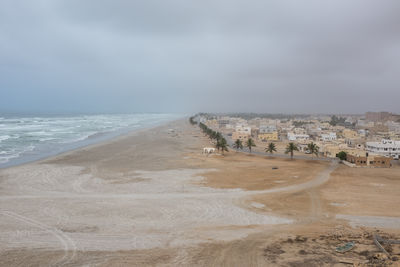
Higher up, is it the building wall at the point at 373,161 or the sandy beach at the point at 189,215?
the building wall at the point at 373,161

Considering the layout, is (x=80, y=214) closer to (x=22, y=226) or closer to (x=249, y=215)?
(x=22, y=226)

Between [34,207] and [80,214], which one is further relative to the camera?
[34,207]

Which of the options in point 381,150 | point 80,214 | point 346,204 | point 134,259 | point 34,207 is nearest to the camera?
point 134,259

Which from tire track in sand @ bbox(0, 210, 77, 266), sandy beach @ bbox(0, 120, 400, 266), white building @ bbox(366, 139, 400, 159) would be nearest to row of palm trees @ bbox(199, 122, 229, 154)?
sandy beach @ bbox(0, 120, 400, 266)

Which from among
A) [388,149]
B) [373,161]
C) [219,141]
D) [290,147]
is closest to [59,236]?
[290,147]

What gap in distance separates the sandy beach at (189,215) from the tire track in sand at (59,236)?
57 millimetres

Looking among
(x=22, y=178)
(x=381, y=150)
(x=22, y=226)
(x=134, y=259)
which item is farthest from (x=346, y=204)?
(x=381, y=150)

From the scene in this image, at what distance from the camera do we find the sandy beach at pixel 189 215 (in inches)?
507

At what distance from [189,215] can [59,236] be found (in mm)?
7995

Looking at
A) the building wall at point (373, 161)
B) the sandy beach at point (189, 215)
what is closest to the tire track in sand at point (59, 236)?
the sandy beach at point (189, 215)

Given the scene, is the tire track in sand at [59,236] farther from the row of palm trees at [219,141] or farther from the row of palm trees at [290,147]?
the row of palm trees at [290,147]

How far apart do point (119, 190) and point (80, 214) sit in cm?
620

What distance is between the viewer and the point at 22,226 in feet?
52.8

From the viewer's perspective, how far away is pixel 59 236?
14820mm
